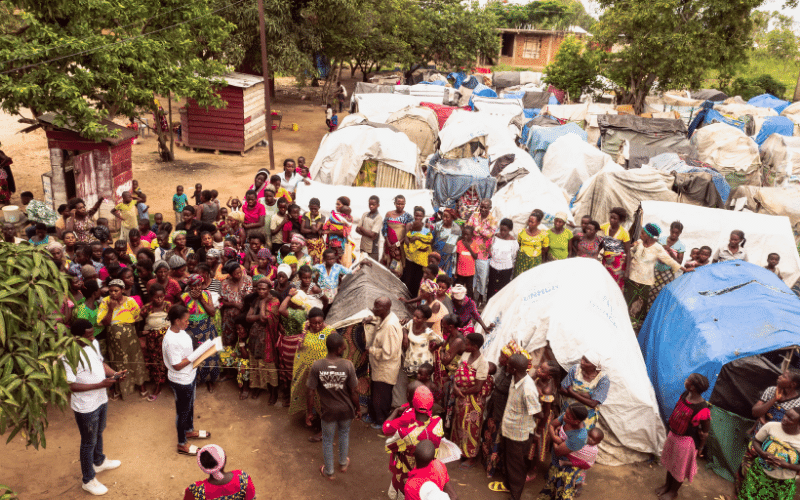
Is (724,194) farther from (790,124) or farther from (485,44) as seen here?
(485,44)

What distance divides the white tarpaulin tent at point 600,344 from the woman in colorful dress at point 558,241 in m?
1.98

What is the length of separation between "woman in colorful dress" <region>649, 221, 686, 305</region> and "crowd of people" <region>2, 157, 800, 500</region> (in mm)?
28

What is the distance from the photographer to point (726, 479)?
6.10 m

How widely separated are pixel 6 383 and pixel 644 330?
284 inches

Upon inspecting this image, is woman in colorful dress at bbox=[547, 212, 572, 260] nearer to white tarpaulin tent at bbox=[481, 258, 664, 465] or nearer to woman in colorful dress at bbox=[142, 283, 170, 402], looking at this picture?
white tarpaulin tent at bbox=[481, 258, 664, 465]

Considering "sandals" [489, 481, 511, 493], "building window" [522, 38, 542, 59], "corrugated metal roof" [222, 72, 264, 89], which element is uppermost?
"building window" [522, 38, 542, 59]

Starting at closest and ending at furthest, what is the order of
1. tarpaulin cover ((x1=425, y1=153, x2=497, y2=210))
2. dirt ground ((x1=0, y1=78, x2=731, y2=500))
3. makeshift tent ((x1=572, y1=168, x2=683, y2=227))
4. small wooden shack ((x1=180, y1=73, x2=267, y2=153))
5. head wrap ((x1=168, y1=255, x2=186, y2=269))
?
dirt ground ((x1=0, y1=78, x2=731, y2=500)) < head wrap ((x1=168, y1=255, x2=186, y2=269)) < makeshift tent ((x1=572, y1=168, x2=683, y2=227)) < tarpaulin cover ((x1=425, y1=153, x2=497, y2=210)) < small wooden shack ((x1=180, y1=73, x2=267, y2=153))

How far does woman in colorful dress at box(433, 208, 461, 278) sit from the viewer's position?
882 cm

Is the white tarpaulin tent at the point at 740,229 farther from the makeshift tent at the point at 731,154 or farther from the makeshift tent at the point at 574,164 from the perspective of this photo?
the makeshift tent at the point at 731,154

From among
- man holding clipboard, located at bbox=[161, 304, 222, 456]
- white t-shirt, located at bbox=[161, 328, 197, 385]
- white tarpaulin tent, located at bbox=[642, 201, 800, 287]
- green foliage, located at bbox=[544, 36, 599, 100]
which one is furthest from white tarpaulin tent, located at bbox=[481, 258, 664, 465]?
green foliage, located at bbox=[544, 36, 599, 100]

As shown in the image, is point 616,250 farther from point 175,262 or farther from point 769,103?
point 769,103

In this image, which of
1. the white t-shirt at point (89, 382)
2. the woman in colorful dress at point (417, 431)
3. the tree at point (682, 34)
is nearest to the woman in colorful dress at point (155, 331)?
the white t-shirt at point (89, 382)

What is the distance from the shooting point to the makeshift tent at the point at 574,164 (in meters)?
13.8

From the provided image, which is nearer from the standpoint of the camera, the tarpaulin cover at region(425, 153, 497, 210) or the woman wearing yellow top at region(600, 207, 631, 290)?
the woman wearing yellow top at region(600, 207, 631, 290)
